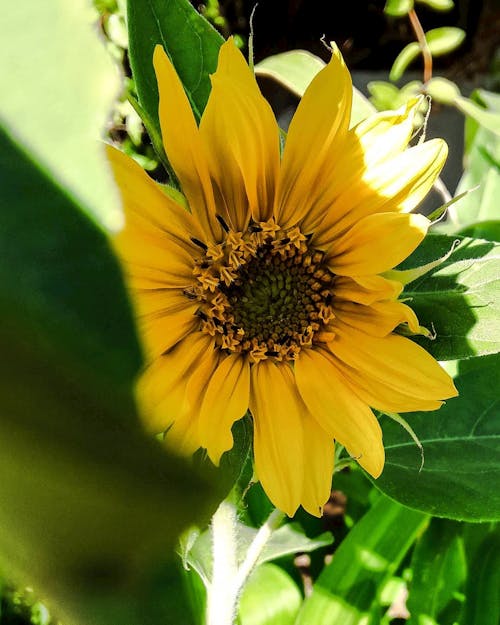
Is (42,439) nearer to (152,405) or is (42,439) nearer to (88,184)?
(88,184)

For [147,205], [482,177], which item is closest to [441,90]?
[482,177]

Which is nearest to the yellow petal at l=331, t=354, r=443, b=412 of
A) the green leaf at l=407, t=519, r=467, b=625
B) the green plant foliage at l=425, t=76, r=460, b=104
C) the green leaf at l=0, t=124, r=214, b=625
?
the green leaf at l=0, t=124, r=214, b=625

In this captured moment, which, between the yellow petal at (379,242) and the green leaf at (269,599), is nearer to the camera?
the yellow petal at (379,242)

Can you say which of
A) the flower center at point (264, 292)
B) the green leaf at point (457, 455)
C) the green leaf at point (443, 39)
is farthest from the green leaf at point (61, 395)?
the green leaf at point (443, 39)

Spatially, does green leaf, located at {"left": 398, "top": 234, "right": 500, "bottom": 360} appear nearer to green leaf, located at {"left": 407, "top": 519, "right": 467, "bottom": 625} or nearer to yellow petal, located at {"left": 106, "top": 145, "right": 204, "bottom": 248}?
yellow petal, located at {"left": 106, "top": 145, "right": 204, "bottom": 248}

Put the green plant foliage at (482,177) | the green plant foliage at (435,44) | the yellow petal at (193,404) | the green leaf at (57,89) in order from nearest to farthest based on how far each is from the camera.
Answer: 1. the green leaf at (57,89)
2. the yellow petal at (193,404)
3. the green plant foliage at (482,177)
4. the green plant foliage at (435,44)

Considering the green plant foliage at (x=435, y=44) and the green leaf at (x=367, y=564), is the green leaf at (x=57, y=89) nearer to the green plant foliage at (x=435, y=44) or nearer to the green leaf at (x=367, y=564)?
the green leaf at (x=367, y=564)

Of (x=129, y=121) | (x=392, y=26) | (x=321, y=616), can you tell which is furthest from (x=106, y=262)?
(x=392, y=26)
